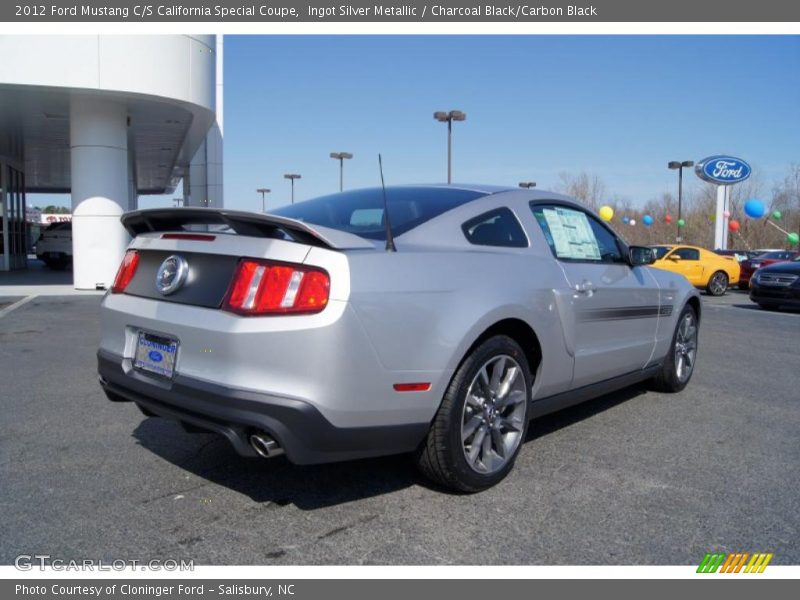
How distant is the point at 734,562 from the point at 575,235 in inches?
88.2

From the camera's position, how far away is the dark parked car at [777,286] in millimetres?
13523

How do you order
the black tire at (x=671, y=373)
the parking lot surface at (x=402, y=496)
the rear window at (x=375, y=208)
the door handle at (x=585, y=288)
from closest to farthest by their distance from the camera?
the parking lot surface at (x=402, y=496), the rear window at (x=375, y=208), the door handle at (x=585, y=288), the black tire at (x=671, y=373)

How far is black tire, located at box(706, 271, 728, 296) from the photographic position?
740 inches

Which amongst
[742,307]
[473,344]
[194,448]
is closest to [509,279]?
[473,344]

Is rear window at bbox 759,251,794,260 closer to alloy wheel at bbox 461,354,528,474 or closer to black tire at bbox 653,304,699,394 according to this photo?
black tire at bbox 653,304,699,394

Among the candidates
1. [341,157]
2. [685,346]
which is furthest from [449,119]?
[685,346]

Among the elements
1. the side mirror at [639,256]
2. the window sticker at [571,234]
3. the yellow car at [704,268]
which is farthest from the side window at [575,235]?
the yellow car at [704,268]

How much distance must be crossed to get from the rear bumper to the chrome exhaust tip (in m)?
0.03

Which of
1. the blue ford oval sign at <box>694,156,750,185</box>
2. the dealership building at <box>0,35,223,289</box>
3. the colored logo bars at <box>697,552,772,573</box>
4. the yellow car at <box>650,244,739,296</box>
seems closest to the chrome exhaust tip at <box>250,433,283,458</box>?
the colored logo bars at <box>697,552,772,573</box>

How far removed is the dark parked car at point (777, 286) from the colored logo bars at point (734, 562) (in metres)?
12.5

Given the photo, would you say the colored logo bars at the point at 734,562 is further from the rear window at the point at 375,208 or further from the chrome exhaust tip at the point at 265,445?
the rear window at the point at 375,208

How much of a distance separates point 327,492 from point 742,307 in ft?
46.1

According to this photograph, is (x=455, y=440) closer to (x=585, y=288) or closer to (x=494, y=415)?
(x=494, y=415)
